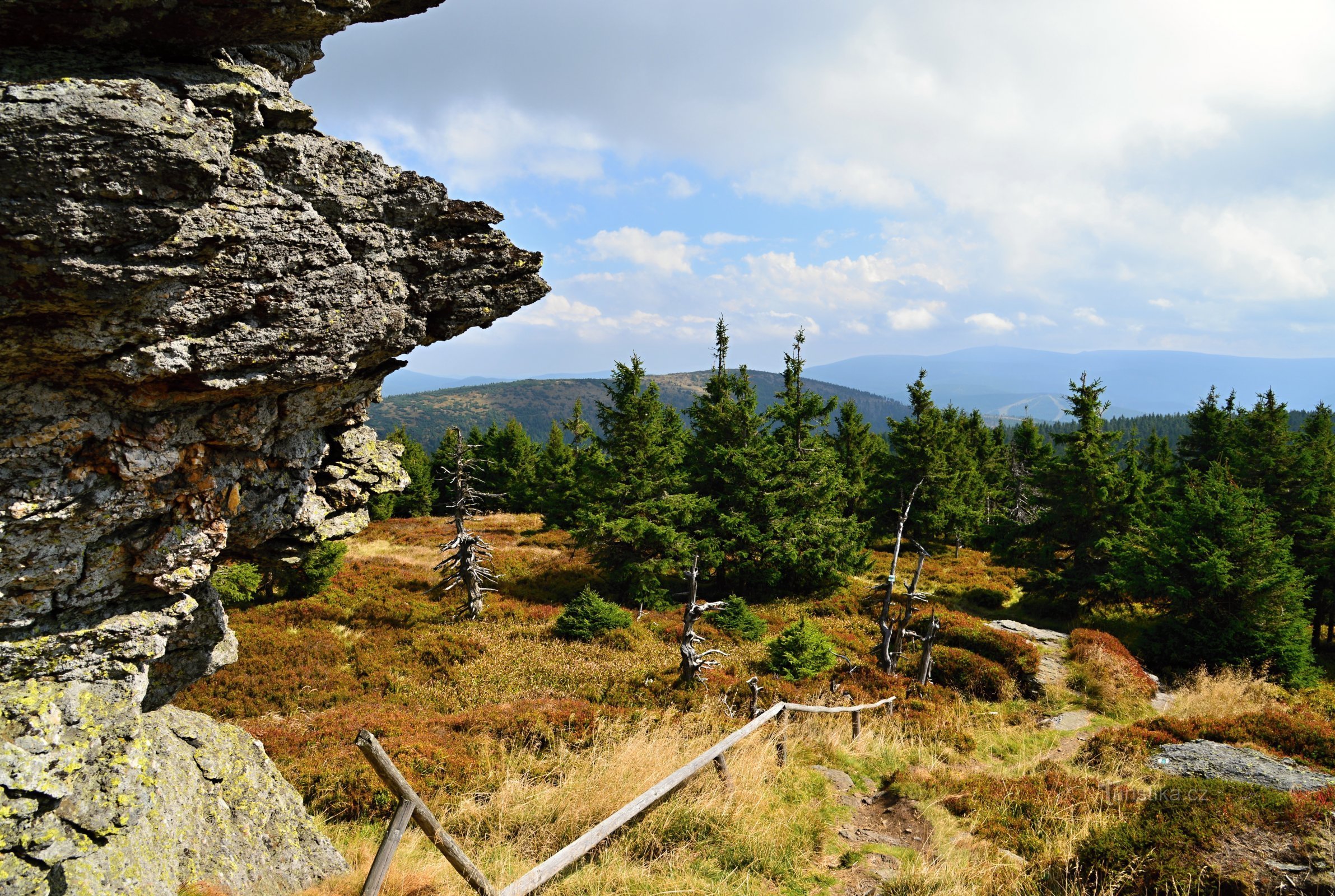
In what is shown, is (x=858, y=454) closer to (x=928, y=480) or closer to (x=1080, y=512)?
(x=928, y=480)

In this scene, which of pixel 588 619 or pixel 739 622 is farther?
pixel 739 622

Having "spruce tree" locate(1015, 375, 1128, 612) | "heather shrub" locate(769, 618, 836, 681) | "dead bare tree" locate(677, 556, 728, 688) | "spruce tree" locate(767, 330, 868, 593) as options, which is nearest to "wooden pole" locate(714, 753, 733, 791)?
"dead bare tree" locate(677, 556, 728, 688)

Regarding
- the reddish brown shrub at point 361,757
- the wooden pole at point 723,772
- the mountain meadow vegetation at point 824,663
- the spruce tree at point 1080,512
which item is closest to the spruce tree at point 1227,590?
Result: the mountain meadow vegetation at point 824,663

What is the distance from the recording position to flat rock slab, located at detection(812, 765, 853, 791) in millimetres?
9641

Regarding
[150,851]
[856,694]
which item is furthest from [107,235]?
[856,694]

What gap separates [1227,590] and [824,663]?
46.5 feet

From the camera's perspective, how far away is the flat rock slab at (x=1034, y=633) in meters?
22.1

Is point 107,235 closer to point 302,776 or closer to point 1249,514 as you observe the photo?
point 302,776

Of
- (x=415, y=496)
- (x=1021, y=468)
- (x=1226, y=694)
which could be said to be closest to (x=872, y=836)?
(x=1226, y=694)

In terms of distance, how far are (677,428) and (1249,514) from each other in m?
26.9

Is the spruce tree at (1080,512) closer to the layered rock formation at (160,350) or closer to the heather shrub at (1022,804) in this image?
the heather shrub at (1022,804)

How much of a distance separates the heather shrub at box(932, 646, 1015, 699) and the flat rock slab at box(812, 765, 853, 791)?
378 inches

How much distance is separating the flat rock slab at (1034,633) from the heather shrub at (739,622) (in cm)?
886

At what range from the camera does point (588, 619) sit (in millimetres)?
22078
